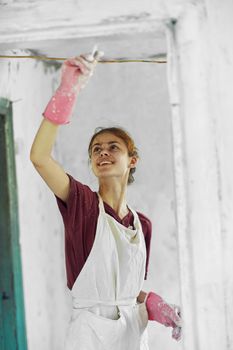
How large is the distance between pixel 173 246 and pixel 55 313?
17.2 inches

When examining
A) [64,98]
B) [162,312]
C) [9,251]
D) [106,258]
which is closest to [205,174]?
[64,98]

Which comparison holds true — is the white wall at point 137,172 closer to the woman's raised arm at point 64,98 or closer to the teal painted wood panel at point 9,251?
the teal painted wood panel at point 9,251

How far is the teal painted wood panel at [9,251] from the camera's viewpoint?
1554 millimetres

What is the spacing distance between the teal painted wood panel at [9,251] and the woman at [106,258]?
31 cm

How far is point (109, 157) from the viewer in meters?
1.32

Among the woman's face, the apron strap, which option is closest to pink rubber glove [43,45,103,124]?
the woman's face

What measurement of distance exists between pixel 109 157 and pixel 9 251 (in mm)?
452

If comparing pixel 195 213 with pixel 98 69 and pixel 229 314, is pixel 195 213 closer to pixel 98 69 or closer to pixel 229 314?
pixel 229 314

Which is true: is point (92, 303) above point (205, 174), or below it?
below

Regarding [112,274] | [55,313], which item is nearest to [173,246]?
[55,313]

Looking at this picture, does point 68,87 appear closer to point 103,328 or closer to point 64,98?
point 64,98

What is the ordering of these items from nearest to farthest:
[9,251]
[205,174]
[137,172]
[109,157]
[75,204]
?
1. [205,174]
2. [75,204]
3. [109,157]
4. [9,251]
5. [137,172]

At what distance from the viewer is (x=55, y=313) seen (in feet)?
6.00

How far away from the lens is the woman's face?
131 centimetres
